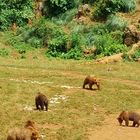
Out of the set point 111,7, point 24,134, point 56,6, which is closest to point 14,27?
point 56,6

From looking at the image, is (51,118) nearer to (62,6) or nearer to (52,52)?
(52,52)

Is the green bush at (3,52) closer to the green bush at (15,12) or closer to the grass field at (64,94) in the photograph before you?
the grass field at (64,94)

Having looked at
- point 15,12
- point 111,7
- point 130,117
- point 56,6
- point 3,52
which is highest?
point 56,6

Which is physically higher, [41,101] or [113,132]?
[41,101]

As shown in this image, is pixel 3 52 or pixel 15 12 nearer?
pixel 3 52

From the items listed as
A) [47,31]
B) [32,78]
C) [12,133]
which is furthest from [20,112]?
[47,31]

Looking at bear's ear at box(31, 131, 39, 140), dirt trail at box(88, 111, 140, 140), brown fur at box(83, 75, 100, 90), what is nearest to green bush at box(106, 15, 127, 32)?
brown fur at box(83, 75, 100, 90)

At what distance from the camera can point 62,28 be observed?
46094 millimetres

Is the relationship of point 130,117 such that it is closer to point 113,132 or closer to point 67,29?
point 113,132

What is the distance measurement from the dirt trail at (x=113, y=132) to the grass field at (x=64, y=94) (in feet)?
1.13

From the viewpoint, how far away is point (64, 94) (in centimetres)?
2773

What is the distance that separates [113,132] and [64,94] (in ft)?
23.1

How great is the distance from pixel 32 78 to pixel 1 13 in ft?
59.7

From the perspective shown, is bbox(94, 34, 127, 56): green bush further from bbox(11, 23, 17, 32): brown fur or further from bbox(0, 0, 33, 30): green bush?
bbox(0, 0, 33, 30): green bush
